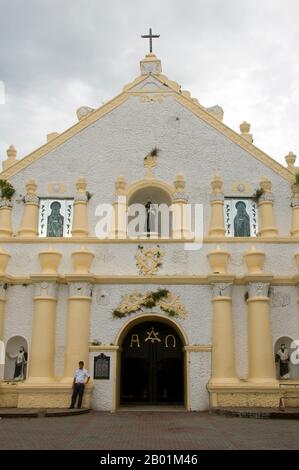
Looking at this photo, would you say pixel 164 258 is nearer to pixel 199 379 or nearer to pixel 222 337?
pixel 222 337

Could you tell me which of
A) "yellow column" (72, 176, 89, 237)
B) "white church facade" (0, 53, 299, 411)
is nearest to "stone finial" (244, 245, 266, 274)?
"white church facade" (0, 53, 299, 411)

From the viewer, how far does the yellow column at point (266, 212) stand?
780 inches

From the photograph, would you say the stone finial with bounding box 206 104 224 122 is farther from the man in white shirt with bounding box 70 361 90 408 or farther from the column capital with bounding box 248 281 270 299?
the man in white shirt with bounding box 70 361 90 408

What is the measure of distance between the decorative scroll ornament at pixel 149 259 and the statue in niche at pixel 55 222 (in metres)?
3.30

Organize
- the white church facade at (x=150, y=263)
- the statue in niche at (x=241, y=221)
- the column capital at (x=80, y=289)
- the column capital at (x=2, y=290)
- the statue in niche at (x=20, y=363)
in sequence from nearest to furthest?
1. the white church facade at (x=150, y=263)
2. the statue in niche at (x=20, y=363)
3. the column capital at (x=80, y=289)
4. the column capital at (x=2, y=290)
5. the statue in niche at (x=241, y=221)

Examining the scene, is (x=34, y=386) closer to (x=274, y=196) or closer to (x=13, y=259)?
(x=13, y=259)

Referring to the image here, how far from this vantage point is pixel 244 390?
56.5ft

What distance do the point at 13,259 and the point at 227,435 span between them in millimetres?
10732

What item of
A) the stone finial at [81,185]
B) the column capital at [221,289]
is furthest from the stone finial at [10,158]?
the column capital at [221,289]

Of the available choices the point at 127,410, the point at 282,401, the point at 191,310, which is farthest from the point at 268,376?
the point at 127,410

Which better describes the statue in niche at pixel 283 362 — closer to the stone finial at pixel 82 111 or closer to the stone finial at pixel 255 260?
the stone finial at pixel 255 260

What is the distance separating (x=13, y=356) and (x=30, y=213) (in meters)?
5.25

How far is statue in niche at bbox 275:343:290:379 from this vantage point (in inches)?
715

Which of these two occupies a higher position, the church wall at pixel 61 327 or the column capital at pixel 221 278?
the column capital at pixel 221 278
